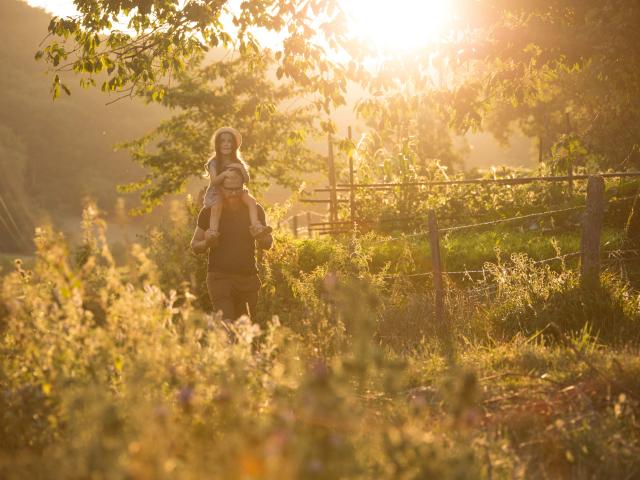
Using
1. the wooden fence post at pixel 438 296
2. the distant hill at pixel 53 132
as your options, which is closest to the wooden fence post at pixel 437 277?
the wooden fence post at pixel 438 296

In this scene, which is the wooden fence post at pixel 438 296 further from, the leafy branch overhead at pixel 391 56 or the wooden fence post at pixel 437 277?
the leafy branch overhead at pixel 391 56

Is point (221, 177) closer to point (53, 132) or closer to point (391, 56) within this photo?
point (391, 56)

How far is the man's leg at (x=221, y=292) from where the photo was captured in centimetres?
655

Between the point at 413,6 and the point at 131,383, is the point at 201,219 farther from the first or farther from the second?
the point at 131,383

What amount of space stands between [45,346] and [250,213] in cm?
329

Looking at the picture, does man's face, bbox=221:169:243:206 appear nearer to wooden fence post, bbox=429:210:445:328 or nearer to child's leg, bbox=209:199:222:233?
child's leg, bbox=209:199:222:233

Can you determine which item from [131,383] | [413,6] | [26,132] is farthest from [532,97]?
[26,132]

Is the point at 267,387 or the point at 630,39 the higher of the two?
the point at 630,39

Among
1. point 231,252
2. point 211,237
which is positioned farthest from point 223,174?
point 231,252

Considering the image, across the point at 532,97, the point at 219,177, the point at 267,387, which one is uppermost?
the point at 532,97

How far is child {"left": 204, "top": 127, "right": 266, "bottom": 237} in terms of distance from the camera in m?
6.53

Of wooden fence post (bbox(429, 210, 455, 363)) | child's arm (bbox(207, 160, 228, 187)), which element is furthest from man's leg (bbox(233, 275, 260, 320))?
wooden fence post (bbox(429, 210, 455, 363))

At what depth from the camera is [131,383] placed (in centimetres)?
266

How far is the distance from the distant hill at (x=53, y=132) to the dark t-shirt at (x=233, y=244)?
53.4 meters
